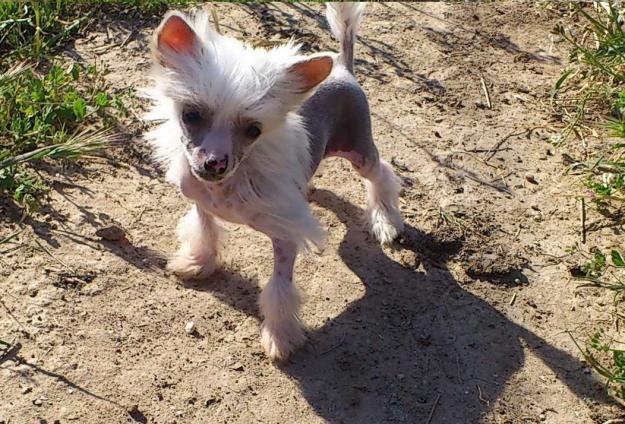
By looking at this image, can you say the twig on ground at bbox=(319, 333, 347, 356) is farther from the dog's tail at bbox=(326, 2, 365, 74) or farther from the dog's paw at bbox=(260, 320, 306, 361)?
the dog's tail at bbox=(326, 2, 365, 74)

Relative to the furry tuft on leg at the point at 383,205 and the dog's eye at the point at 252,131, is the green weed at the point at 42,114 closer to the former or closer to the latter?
the dog's eye at the point at 252,131

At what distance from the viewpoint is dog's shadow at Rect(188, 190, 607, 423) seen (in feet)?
10.5

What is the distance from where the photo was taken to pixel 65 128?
4.23m

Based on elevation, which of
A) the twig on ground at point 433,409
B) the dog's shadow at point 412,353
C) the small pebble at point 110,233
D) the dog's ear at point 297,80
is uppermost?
the dog's ear at point 297,80

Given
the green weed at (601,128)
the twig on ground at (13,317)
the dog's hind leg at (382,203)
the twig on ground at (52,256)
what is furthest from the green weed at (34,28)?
the green weed at (601,128)

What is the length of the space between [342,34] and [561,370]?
5.79 ft

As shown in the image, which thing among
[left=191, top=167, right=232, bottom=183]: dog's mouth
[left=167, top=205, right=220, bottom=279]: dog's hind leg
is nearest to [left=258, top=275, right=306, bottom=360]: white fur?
[left=167, top=205, right=220, bottom=279]: dog's hind leg

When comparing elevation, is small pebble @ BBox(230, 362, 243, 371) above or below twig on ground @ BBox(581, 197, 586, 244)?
below

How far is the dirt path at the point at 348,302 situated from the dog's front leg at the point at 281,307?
76mm

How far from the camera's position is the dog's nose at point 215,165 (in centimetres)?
278

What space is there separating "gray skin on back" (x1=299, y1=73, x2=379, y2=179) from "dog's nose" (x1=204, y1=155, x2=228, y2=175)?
0.60 meters

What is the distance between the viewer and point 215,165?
279 cm

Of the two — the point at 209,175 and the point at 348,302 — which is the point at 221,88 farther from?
the point at 348,302

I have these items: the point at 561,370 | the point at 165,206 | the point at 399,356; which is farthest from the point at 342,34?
the point at 561,370
